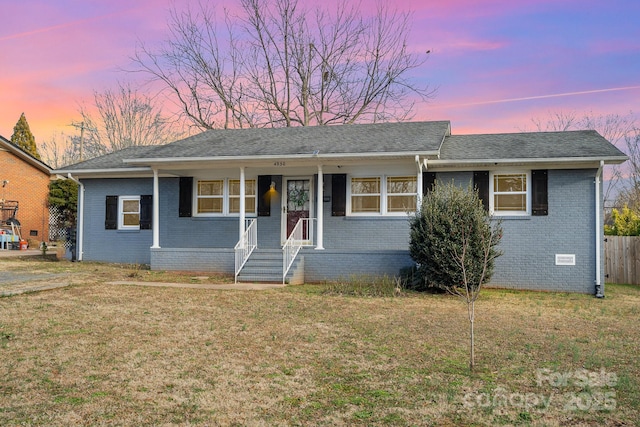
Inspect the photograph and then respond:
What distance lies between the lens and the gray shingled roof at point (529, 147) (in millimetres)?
12352

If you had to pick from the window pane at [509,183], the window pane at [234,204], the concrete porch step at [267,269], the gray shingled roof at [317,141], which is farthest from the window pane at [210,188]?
the window pane at [509,183]

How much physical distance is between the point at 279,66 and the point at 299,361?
23.8m

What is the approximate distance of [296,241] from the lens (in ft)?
46.0

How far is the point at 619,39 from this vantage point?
52.7 ft

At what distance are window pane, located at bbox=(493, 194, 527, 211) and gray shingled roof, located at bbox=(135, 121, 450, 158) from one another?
217 centimetres

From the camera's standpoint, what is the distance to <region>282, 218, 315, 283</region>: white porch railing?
1248 cm

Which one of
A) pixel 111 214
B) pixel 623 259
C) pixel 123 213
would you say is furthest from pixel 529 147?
pixel 111 214

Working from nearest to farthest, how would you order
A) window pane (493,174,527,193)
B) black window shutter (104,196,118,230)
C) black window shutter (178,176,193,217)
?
1. window pane (493,174,527,193)
2. black window shutter (178,176,193,217)
3. black window shutter (104,196,118,230)

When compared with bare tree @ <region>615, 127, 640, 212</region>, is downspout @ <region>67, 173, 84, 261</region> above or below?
below

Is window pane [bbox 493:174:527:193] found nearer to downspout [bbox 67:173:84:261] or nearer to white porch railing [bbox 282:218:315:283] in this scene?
white porch railing [bbox 282:218:315:283]

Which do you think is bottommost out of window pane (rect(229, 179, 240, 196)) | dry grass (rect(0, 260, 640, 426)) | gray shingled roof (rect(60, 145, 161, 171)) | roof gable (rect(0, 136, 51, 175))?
dry grass (rect(0, 260, 640, 426))

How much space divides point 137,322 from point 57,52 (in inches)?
472

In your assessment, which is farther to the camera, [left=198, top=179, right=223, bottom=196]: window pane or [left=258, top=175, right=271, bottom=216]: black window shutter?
[left=198, top=179, right=223, bottom=196]: window pane

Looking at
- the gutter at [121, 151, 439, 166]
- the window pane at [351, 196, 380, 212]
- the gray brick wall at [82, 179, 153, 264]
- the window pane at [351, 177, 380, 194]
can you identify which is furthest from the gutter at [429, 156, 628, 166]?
the gray brick wall at [82, 179, 153, 264]
